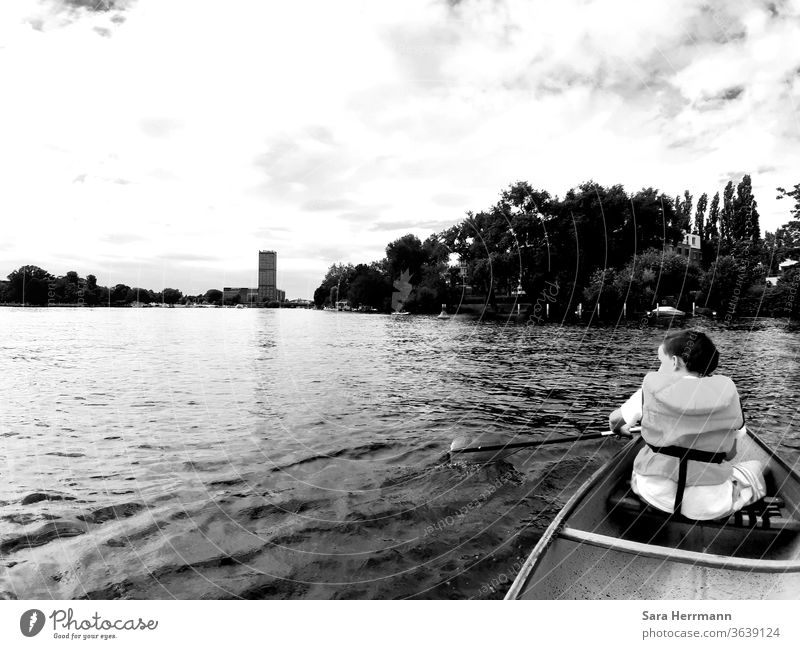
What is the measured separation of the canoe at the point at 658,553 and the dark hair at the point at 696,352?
1069mm

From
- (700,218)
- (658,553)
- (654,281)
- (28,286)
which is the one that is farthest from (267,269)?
(700,218)

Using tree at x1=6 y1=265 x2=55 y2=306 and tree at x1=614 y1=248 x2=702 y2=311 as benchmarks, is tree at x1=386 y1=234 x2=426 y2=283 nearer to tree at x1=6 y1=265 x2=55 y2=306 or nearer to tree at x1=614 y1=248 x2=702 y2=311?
tree at x1=6 y1=265 x2=55 y2=306

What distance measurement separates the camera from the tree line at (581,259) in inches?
504

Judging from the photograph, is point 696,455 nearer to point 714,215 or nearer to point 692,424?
point 692,424

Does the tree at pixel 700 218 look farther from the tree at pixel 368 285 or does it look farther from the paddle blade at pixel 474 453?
the paddle blade at pixel 474 453

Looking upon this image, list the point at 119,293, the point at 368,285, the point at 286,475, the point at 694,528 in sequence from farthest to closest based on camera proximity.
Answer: the point at 368,285
the point at 119,293
the point at 286,475
the point at 694,528

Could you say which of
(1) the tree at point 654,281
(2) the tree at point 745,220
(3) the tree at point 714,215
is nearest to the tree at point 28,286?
(3) the tree at point 714,215

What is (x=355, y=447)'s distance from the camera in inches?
261

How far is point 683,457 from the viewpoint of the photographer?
304cm

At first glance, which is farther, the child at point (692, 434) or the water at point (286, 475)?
the water at point (286, 475)
